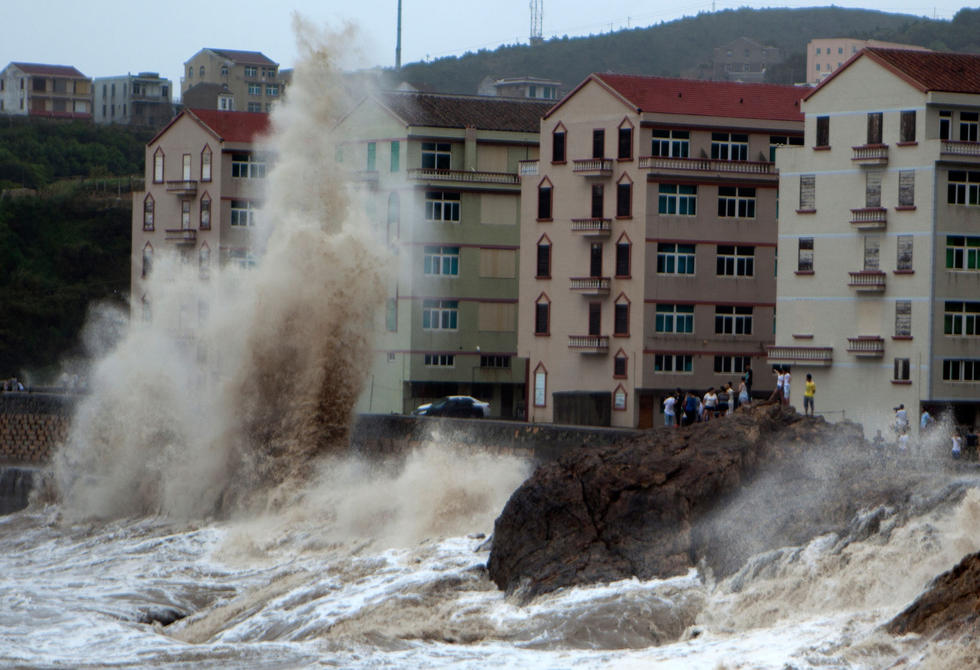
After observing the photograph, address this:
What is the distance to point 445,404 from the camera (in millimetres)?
57094

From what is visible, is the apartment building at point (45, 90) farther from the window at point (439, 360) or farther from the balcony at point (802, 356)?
the balcony at point (802, 356)

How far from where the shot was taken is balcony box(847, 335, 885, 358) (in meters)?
46.1

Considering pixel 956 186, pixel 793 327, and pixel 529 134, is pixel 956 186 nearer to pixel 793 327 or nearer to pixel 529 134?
pixel 793 327

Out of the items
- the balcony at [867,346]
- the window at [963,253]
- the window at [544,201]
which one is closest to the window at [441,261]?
the window at [544,201]

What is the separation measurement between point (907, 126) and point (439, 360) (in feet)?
74.5

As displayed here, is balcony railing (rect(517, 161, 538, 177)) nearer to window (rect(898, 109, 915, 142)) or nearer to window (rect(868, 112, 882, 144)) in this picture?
window (rect(868, 112, 882, 144))

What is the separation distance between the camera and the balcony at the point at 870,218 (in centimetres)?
4616

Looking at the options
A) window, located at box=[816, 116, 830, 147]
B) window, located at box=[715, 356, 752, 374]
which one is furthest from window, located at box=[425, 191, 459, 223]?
window, located at box=[816, 116, 830, 147]

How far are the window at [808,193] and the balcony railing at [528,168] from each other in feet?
39.7

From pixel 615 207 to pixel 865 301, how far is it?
1113 cm

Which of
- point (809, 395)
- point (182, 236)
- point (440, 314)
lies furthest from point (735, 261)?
point (182, 236)

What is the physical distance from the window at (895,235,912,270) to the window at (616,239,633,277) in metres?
11.0

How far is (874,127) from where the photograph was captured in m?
46.7

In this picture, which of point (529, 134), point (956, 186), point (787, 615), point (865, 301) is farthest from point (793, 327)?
point (787, 615)
